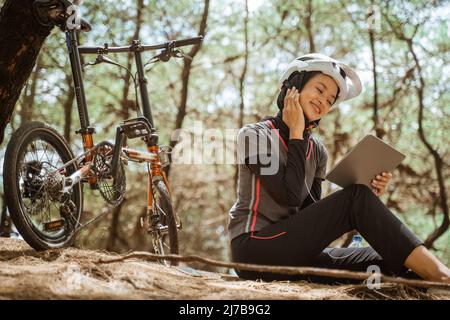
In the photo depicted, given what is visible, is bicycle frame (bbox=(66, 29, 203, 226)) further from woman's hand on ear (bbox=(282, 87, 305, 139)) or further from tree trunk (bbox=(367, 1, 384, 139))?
tree trunk (bbox=(367, 1, 384, 139))

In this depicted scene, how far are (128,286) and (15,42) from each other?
1694mm

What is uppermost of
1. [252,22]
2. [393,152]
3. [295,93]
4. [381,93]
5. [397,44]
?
[252,22]

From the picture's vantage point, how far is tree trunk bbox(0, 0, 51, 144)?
122 inches

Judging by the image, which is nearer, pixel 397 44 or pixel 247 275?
pixel 247 275

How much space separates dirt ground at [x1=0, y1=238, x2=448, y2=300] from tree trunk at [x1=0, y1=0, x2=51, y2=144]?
3.17ft

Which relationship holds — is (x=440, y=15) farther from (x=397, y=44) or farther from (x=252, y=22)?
(x=252, y=22)

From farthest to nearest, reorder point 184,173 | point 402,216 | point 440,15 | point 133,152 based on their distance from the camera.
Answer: point 184,173, point 402,216, point 440,15, point 133,152

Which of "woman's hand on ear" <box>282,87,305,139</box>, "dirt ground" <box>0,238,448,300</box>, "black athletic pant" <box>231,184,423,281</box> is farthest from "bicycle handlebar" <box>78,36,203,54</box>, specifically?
"black athletic pant" <box>231,184,423,281</box>

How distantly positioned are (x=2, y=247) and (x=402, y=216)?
524 cm

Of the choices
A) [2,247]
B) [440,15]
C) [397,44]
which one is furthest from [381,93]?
[2,247]

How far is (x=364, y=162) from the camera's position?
287cm

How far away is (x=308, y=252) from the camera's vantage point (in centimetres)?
272

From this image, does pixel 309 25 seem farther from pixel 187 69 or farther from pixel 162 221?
pixel 162 221

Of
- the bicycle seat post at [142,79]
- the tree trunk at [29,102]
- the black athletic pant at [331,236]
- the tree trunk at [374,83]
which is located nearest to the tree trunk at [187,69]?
the tree trunk at [29,102]
